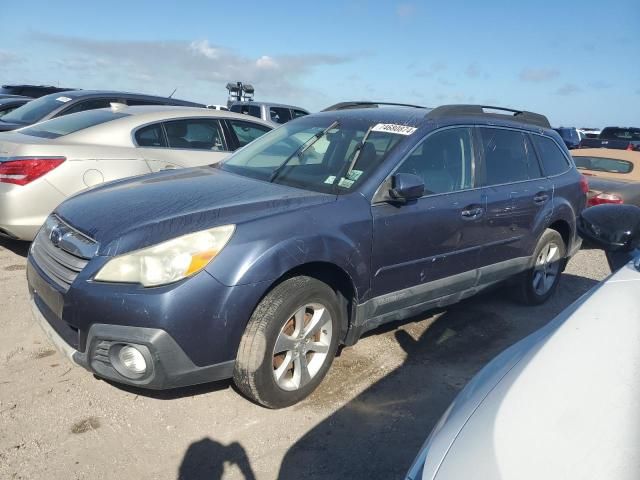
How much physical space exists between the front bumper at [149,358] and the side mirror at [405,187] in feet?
4.51

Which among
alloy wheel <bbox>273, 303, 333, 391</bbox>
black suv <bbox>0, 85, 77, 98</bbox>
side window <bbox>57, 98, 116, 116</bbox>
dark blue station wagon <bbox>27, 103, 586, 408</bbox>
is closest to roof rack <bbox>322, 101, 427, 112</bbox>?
dark blue station wagon <bbox>27, 103, 586, 408</bbox>

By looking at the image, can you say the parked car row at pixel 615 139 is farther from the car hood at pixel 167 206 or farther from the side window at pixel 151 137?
the car hood at pixel 167 206

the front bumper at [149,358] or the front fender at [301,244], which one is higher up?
the front fender at [301,244]

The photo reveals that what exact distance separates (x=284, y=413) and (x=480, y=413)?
1627mm

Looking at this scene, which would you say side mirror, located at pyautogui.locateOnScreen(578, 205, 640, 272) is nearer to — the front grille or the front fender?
the front fender

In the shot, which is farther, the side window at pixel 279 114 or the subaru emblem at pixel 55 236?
the side window at pixel 279 114

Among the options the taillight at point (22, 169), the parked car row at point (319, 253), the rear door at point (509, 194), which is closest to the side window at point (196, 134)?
the parked car row at point (319, 253)

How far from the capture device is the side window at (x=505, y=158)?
3.96 m

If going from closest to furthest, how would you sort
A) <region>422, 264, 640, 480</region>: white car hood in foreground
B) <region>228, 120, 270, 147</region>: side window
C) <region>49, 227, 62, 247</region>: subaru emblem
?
<region>422, 264, 640, 480</region>: white car hood in foreground → <region>49, 227, 62, 247</region>: subaru emblem → <region>228, 120, 270, 147</region>: side window

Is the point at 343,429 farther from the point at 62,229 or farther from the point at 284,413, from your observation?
the point at 62,229

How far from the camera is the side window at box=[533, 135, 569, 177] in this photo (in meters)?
4.63

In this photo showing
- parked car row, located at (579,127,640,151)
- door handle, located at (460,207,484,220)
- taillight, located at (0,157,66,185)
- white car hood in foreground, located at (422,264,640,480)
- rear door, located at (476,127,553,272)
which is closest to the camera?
white car hood in foreground, located at (422,264,640,480)

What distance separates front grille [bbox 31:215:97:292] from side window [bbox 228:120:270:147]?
335cm

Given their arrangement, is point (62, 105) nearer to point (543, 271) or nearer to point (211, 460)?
point (211, 460)
